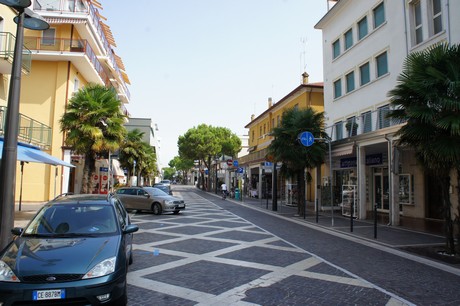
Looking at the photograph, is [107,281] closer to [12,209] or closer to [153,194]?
[12,209]

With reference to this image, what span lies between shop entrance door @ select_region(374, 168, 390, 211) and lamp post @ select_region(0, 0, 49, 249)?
18.9 metres

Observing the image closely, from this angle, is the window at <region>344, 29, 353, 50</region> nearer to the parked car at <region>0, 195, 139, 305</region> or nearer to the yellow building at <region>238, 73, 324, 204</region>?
the yellow building at <region>238, 73, 324, 204</region>

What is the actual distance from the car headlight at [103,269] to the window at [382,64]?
61.0 feet

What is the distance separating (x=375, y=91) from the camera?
795 inches

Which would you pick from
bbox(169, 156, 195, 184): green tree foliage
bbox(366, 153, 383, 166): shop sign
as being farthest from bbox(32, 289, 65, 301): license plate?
bbox(169, 156, 195, 184): green tree foliage

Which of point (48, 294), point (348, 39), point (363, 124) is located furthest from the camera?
point (348, 39)

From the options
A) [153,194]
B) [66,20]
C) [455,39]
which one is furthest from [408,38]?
[66,20]

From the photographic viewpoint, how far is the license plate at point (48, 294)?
13.8 feet

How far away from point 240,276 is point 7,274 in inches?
155

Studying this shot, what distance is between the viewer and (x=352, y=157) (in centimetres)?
2220

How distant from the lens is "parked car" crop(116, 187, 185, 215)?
19938mm

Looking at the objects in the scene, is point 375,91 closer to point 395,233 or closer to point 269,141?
point 395,233

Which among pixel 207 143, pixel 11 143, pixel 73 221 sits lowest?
pixel 73 221

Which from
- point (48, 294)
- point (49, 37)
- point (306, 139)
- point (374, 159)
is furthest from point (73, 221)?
point (49, 37)
